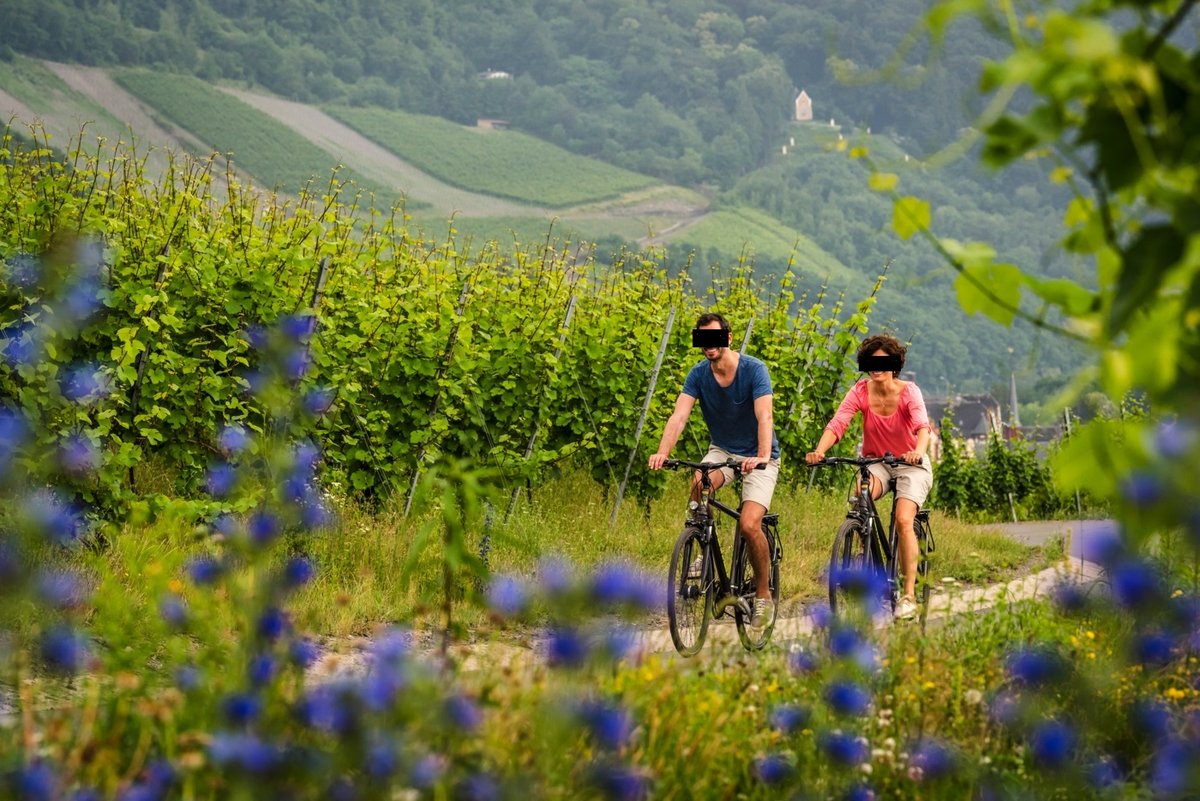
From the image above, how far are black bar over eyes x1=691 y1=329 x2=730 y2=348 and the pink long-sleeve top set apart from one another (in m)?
0.92

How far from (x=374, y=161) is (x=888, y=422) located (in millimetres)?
141445

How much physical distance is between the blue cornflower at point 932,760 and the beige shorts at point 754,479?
331cm

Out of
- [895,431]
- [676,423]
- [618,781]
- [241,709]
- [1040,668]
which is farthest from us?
[895,431]

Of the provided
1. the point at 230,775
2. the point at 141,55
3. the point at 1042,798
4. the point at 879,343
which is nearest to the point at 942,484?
the point at 879,343

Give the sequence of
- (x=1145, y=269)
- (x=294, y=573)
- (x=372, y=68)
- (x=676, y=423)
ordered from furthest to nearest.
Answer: (x=372, y=68) → (x=676, y=423) → (x=294, y=573) → (x=1145, y=269)

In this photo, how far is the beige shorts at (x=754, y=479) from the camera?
722cm

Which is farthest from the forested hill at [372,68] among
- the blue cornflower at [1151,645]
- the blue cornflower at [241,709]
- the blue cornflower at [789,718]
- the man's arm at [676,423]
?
the blue cornflower at [241,709]

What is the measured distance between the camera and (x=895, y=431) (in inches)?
306

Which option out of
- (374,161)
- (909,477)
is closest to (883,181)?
(909,477)

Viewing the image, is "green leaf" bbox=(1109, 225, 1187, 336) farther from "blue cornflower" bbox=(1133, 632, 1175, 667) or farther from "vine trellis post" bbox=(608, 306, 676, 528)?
"vine trellis post" bbox=(608, 306, 676, 528)

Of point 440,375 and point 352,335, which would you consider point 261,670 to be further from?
point 440,375

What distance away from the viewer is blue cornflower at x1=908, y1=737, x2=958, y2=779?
12.1 ft

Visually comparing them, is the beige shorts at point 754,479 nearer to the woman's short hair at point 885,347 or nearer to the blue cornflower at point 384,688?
the woman's short hair at point 885,347

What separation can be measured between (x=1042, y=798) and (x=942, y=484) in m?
20.4
